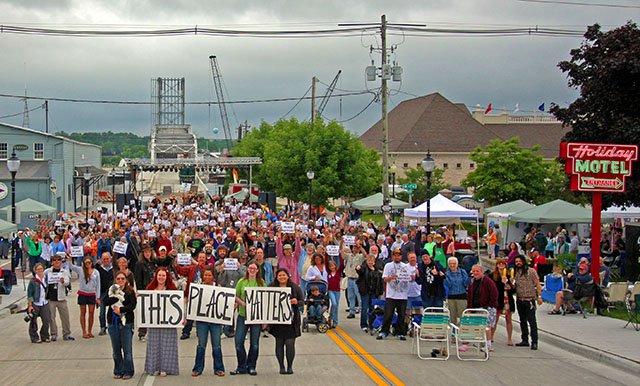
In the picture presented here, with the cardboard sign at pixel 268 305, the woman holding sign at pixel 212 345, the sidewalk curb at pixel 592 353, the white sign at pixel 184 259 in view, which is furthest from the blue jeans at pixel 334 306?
the woman holding sign at pixel 212 345

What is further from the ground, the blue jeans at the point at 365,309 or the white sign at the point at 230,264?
the white sign at the point at 230,264

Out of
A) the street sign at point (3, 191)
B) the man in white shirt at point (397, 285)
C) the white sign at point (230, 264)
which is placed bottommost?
the man in white shirt at point (397, 285)

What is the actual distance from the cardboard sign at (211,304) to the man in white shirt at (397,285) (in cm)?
433

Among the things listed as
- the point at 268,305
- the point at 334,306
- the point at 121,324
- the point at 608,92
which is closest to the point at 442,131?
the point at 608,92

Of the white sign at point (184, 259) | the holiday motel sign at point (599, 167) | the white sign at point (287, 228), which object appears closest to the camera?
the white sign at point (184, 259)

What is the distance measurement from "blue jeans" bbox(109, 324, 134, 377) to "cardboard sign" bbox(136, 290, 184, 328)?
0.82ft

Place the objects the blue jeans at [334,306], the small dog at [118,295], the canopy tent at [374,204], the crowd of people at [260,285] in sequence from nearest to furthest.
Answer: the small dog at [118,295] → the crowd of people at [260,285] → the blue jeans at [334,306] → the canopy tent at [374,204]

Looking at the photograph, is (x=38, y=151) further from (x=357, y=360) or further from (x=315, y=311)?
(x=357, y=360)

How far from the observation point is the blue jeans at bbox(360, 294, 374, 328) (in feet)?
58.0

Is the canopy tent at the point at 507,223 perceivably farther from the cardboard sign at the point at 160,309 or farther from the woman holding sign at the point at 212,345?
the cardboard sign at the point at 160,309

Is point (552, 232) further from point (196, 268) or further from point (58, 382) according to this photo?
point (58, 382)

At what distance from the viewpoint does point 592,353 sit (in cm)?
1510

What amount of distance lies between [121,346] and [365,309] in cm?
678

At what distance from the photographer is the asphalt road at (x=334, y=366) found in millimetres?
12320
